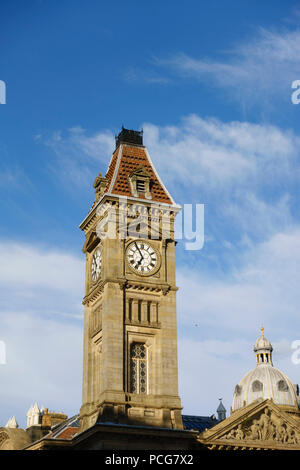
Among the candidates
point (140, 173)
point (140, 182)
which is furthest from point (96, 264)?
point (140, 173)

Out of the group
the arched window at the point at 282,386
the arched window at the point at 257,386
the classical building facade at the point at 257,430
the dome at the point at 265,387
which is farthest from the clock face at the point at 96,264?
the arched window at the point at 282,386

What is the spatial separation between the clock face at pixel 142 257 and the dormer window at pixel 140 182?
18.0 feet

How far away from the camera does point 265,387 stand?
107438 mm

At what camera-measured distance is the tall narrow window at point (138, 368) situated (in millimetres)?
63312

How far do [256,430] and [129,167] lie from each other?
28812 millimetres

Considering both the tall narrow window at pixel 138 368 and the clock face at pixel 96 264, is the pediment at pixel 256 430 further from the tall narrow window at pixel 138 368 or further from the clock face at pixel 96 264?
the clock face at pixel 96 264

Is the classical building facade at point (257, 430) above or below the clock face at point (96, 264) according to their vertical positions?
below

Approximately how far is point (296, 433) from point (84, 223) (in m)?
29.3

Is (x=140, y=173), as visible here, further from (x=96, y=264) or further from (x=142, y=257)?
(x=96, y=264)

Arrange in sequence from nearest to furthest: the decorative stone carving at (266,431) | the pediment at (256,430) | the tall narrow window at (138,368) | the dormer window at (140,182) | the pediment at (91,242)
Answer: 1. the tall narrow window at (138,368)
2. the pediment at (256,430)
3. the decorative stone carving at (266,431)
4. the pediment at (91,242)
5. the dormer window at (140,182)

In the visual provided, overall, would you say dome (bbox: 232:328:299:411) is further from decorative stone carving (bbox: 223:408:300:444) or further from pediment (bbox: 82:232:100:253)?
pediment (bbox: 82:232:100:253)

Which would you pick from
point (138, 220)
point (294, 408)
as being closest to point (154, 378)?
point (138, 220)
